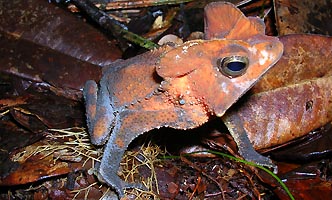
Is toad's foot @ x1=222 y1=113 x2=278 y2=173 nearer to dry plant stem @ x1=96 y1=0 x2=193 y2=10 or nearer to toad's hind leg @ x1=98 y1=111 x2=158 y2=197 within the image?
toad's hind leg @ x1=98 y1=111 x2=158 y2=197

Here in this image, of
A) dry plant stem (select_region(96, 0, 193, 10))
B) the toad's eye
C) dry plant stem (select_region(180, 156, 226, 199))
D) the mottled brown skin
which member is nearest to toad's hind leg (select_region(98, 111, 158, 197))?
the mottled brown skin

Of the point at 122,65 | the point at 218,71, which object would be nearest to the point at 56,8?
the point at 122,65

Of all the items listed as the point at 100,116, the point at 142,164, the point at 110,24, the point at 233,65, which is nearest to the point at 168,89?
the point at 233,65

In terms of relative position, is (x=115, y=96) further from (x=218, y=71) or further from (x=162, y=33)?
(x=162, y=33)

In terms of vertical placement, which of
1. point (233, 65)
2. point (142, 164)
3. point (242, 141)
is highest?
point (233, 65)

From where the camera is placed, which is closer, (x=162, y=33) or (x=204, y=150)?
(x=204, y=150)

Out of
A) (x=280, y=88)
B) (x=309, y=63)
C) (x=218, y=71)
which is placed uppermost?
(x=309, y=63)

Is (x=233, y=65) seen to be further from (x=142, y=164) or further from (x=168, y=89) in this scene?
(x=142, y=164)
